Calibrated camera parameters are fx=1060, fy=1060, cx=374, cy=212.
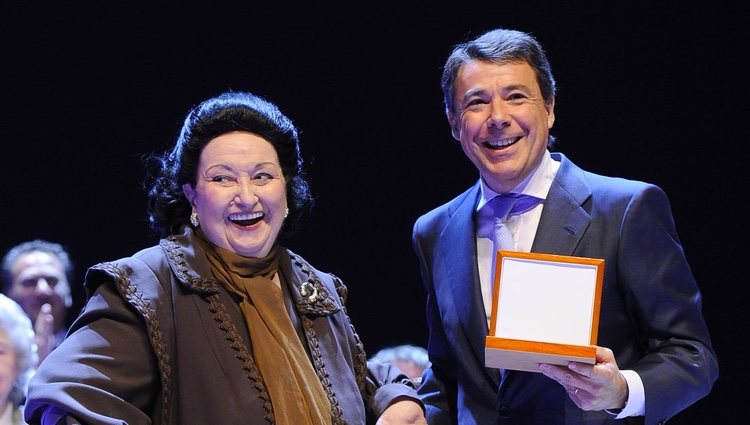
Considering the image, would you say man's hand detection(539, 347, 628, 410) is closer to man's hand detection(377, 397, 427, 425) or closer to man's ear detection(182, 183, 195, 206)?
man's hand detection(377, 397, 427, 425)

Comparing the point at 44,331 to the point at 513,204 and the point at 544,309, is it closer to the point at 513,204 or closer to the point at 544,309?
the point at 513,204

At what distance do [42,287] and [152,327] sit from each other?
209 cm

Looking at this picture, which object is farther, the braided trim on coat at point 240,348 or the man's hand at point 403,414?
the man's hand at point 403,414

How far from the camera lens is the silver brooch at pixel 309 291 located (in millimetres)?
3074

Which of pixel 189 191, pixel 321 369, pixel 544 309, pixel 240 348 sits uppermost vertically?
pixel 189 191

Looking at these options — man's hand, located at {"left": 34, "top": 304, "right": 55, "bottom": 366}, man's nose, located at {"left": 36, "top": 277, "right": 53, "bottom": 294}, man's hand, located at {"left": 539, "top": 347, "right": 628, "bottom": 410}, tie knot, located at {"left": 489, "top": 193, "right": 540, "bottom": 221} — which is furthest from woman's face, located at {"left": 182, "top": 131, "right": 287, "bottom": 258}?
man's nose, located at {"left": 36, "top": 277, "right": 53, "bottom": 294}

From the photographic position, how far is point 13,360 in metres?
3.51

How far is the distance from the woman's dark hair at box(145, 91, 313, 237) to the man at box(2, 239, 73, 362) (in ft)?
5.22

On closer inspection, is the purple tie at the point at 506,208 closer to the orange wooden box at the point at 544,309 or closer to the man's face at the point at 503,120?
the man's face at the point at 503,120

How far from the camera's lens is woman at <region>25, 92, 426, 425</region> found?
101 inches

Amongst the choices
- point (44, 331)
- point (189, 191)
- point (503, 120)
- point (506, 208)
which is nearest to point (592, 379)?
point (506, 208)

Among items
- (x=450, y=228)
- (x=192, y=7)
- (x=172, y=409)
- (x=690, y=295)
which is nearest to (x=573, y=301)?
(x=690, y=295)

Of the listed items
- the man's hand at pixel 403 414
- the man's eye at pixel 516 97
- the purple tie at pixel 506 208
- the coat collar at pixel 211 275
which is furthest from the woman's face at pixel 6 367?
the man's eye at pixel 516 97

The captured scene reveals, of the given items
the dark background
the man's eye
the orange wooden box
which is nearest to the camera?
the orange wooden box
